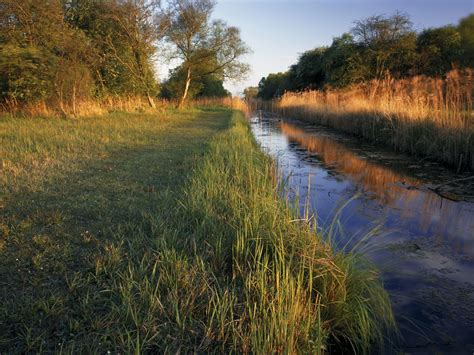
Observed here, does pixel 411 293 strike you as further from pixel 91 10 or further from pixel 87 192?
pixel 91 10

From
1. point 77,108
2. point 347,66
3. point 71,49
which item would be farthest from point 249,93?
point 71,49

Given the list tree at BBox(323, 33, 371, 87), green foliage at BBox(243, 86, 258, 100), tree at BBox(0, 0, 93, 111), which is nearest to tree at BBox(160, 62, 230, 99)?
green foliage at BBox(243, 86, 258, 100)

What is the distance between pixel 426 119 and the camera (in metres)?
8.23

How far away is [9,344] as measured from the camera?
5.98 feet

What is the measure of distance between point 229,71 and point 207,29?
12.6ft

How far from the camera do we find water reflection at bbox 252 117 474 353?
243cm

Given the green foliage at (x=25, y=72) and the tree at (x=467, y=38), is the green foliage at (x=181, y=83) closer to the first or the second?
the green foliage at (x=25, y=72)

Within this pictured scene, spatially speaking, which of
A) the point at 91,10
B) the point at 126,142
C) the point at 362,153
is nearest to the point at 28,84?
the point at 126,142

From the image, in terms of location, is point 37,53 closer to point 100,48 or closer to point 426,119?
point 100,48

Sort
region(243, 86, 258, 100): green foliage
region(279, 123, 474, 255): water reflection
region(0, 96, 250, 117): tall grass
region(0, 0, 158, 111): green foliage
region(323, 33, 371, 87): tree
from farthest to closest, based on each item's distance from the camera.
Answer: region(243, 86, 258, 100): green foliage
region(323, 33, 371, 87): tree
region(0, 96, 250, 117): tall grass
region(0, 0, 158, 111): green foliage
region(279, 123, 474, 255): water reflection

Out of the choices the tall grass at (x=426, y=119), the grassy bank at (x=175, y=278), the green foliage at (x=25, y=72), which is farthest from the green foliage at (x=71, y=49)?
the tall grass at (x=426, y=119)

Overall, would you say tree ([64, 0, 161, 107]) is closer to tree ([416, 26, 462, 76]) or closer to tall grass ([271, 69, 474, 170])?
tall grass ([271, 69, 474, 170])

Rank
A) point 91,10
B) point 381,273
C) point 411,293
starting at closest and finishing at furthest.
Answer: point 411,293
point 381,273
point 91,10

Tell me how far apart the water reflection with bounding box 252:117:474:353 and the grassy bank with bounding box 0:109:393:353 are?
30cm
